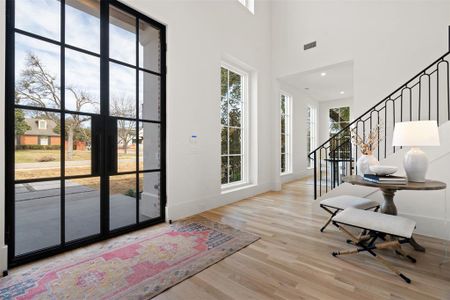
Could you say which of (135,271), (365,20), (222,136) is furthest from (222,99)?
(135,271)

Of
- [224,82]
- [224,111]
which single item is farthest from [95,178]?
[224,82]

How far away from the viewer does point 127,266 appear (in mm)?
2076

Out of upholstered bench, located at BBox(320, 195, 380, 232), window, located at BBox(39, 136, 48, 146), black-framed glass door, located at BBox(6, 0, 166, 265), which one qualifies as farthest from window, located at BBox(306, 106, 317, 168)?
window, located at BBox(39, 136, 48, 146)

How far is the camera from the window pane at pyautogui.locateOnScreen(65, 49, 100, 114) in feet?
8.00

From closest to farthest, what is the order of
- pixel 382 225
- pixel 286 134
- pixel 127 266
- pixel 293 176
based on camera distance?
pixel 382 225 < pixel 127 266 < pixel 286 134 < pixel 293 176

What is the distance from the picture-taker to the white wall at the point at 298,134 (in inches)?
287

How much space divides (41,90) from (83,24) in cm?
94

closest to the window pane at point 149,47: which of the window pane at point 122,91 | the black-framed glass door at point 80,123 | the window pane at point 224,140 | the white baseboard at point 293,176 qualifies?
the black-framed glass door at point 80,123

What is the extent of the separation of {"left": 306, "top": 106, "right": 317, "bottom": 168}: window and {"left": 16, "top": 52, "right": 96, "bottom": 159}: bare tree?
25.3ft

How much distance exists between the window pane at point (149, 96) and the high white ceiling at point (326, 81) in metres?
3.55

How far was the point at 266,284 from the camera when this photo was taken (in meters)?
1.81

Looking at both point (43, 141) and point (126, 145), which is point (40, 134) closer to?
point (43, 141)

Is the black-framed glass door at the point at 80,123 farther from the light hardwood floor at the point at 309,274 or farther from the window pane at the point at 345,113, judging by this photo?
the window pane at the point at 345,113

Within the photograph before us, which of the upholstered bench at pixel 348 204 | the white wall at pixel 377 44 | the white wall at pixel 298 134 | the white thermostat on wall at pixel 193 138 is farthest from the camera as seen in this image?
the white wall at pixel 298 134
